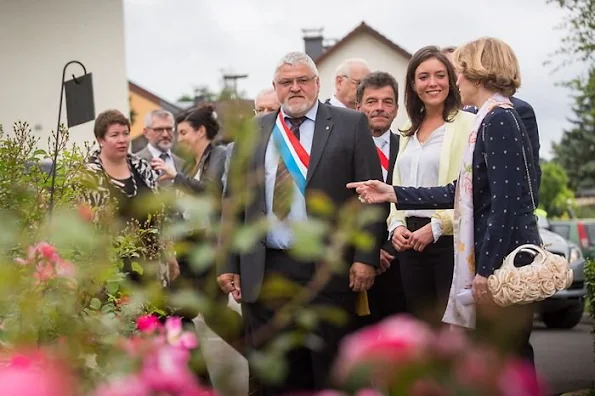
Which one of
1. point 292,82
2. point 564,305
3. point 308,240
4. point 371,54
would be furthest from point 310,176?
point 371,54

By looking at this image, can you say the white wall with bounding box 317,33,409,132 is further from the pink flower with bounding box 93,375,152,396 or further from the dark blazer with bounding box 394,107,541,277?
the pink flower with bounding box 93,375,152,396

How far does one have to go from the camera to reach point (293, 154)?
19.8 feet

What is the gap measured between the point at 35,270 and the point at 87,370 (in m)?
0.60

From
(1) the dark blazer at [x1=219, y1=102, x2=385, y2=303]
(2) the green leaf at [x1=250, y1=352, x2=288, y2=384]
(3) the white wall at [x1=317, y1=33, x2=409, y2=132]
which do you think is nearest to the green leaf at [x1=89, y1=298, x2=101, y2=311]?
(2) the green leaf at [x1=250, y1=352, x2=288, y2=384]

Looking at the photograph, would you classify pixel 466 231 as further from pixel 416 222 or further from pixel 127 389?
pixel 127 389

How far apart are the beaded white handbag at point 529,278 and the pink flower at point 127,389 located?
11.5 feet

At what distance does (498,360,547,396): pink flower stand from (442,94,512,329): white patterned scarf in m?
3.90

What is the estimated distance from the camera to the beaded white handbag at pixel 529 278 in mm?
4766

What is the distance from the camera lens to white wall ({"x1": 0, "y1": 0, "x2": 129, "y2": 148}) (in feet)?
68.0

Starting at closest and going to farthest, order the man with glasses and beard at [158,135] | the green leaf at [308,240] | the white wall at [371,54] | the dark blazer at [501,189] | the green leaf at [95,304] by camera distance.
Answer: the green leaf at [308,240], the green leaf at [95,304], the dark blazer at [501,189], the man with glasses and beard at [158,135], the white wall at [371,54]

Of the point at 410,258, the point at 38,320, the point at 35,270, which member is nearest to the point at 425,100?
the point at 410,258

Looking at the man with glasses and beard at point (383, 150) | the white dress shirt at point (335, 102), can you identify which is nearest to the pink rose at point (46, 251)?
the man with glasses and beard at point (383, 150)

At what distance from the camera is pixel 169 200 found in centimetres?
Result: 173

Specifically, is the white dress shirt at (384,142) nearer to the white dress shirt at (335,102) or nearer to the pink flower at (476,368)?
the white dress shirt at (335,102)
